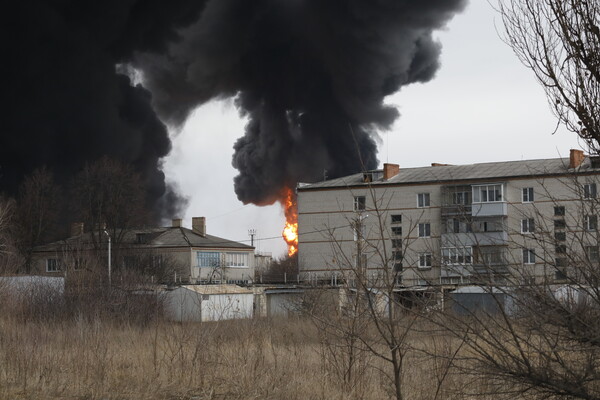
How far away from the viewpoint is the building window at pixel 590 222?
7719mm

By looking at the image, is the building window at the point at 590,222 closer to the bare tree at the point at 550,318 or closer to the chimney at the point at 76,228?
the bare tree at the point at 550,318

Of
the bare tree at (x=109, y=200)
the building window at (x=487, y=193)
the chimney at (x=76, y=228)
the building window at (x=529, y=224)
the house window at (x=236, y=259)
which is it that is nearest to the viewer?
the building window at (x=529, y=224)

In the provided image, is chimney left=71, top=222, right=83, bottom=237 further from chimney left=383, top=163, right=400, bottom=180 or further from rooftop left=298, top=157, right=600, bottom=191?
chimney left=383, top=163, right=400, bottom=180

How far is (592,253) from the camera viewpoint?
25.0 ft

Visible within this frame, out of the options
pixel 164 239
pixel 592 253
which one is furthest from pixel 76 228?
pixel 592 253

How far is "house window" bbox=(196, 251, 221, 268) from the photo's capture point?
73662 mm

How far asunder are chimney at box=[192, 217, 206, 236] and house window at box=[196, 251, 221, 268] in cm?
414

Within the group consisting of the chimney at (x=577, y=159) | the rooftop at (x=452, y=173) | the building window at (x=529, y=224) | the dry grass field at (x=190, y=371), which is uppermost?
the rooftop at (x=452, y=173)

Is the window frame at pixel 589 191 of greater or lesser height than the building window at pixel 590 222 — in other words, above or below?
above

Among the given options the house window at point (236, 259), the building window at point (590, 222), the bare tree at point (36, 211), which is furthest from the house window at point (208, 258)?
the building window at point (590, 222)

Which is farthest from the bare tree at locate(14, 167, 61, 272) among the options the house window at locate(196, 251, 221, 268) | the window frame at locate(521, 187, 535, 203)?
the window frame at locate(521, 187, 535, 203)

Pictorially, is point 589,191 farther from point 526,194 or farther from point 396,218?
point 396,218

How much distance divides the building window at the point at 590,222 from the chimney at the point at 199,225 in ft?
236

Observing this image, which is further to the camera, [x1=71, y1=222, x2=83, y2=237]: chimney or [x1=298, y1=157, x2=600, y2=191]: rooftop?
[x1=71, y1=222, x2=83, y2=237]: chimney
